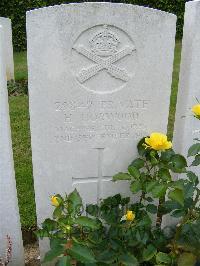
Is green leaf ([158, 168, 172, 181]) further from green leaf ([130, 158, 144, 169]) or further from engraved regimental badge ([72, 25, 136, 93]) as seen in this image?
engraved regimental badge ([72, 25, 136, 93])

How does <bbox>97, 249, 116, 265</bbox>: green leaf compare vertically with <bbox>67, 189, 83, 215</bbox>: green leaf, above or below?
below

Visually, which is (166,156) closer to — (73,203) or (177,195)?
(177,195)

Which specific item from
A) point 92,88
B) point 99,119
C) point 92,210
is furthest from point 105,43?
point 92,210

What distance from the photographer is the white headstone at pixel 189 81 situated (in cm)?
211

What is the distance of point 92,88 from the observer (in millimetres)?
2109

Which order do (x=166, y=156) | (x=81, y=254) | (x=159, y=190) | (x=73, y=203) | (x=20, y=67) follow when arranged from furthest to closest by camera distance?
(x=20, y=67) < (x=166, y=156) < (x=159, y=190) < (x=73, y=203) < (x=81, y=254)

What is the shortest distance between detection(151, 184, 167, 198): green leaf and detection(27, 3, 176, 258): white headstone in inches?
20.8

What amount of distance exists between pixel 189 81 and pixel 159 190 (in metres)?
0.75

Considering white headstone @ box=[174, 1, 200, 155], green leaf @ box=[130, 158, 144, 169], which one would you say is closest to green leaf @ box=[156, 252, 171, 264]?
green leaf @ box=[130, 158, 144, 169]

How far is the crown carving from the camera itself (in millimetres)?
1998

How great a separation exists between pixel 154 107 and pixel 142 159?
1.00ft

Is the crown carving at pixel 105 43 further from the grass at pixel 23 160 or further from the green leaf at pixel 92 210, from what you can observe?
the grass at pixel 23 160

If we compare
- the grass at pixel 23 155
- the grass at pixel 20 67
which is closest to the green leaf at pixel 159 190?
the grass at pixel 23 155

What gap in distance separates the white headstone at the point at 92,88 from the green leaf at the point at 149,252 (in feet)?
1.51
